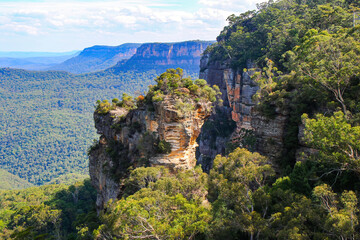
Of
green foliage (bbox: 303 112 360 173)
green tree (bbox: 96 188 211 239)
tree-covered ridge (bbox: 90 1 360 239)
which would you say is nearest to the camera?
tree-covered ridge (bbox: 90 1 360 239)

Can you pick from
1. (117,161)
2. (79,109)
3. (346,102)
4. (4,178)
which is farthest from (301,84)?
(79,109)

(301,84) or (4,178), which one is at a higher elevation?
(301,84)

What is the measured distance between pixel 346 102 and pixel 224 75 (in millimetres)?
31638

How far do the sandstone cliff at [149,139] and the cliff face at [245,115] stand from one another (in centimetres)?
526

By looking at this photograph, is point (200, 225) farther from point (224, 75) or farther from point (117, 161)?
point (224, 75)

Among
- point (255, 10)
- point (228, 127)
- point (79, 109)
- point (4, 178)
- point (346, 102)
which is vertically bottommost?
point (4, 178)

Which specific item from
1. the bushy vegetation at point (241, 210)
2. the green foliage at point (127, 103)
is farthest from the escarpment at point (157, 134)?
the bushy vegetation at point (241, 210)

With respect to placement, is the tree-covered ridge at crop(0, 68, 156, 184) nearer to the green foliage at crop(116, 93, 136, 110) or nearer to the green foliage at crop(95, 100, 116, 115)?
the green foliage at crop(95, 100, 116, 115)

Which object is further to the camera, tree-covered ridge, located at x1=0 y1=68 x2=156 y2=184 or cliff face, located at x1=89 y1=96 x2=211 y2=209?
tree-covered ridge, located at x1=0 y1=68 x2=156 y2=184

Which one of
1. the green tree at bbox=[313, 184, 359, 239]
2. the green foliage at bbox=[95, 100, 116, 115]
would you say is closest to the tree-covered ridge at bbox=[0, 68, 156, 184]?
the green foliage at bbox=[95, 100, 116, 115]

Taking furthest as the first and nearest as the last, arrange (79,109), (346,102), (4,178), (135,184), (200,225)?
(79,109) → (4,178) → (135,184) → (346,102) → (200,225)

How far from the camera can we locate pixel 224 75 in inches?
1812

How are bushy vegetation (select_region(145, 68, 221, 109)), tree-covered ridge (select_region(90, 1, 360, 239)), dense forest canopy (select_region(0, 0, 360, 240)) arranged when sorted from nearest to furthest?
1. tree-covered ridge (select_region(90, 1, 360, 239))
2. dense forest canopy (select_region(0, 0, 360, 240))
3. bushy vegetation (select_region(145, 68, 221, 109))

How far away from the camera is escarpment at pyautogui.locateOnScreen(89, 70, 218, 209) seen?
22.7 m
